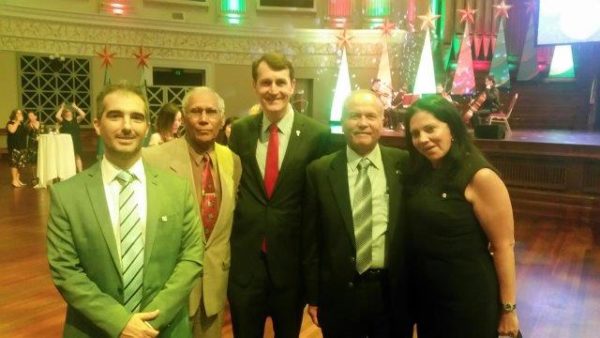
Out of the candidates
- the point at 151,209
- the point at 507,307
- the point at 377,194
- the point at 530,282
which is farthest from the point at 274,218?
the point at 530,282

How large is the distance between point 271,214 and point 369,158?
45 cm

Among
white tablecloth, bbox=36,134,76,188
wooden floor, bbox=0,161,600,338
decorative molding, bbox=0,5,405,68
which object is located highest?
decorative molding, bbox=0,5,405,68

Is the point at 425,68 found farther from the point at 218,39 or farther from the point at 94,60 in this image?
the point at 94,60

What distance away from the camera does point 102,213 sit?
Answer: 155 centimetres

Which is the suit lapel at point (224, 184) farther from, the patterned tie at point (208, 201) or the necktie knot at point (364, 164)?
the necktie knot at point (364, 164)

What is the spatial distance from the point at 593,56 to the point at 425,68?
11.1 ft

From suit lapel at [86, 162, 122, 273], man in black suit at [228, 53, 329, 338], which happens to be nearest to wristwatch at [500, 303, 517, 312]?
man in black suit at [228, 53, 329, 338]

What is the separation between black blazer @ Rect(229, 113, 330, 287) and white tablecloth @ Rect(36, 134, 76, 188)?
7.10 metres

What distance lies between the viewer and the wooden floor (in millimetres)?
3225

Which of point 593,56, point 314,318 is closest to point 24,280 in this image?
point 314,318

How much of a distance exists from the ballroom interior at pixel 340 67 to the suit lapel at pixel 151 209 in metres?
3.61

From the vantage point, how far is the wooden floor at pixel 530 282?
3.22 m

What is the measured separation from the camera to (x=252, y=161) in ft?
7.03

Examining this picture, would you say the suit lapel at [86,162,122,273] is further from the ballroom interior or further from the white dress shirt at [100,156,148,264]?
the ballroom interior
